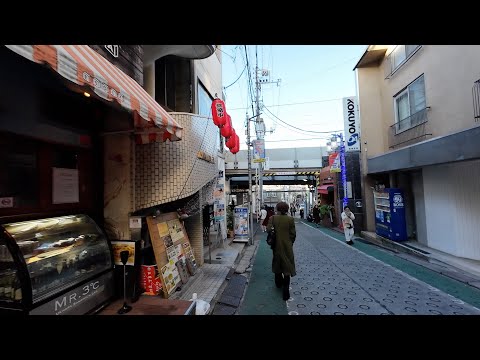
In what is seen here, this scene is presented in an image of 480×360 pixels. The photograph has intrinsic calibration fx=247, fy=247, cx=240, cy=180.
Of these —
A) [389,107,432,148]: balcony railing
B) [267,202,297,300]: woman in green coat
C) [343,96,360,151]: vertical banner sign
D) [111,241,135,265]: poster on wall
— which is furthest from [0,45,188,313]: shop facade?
[343,96,360,151]: vertical banner sign

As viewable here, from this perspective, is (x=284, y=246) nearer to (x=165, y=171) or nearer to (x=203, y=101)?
(x=165, y=171)

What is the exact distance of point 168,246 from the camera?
6.31 m

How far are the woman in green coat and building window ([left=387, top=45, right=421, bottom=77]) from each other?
1115 centimetres

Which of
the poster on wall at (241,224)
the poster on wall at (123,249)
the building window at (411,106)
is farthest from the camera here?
the poster on wall at (241,224)

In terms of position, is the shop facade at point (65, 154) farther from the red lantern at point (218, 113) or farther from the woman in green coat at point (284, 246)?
the woman in green coat at point (284, 246)

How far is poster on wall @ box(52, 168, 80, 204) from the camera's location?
434 centimetres

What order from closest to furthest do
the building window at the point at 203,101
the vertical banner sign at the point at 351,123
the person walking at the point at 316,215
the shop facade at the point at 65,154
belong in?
the shop facade at the point at 65,154
the building window at the point at 203,101
the vertical banner sign at the point at 351,123
the person walking at the point at 316,215

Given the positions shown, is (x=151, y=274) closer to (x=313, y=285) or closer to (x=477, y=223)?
(x=313, y=285)

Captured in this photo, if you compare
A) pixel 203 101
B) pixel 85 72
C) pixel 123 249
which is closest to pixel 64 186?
pixel 123 249

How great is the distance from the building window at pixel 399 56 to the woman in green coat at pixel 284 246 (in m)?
11.2

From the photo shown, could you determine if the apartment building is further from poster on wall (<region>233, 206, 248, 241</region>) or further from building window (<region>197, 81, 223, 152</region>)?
building window (<region>197, 81, 223, 152</region>)

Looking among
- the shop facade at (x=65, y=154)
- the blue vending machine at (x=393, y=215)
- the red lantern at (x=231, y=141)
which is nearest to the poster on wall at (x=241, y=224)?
the red lantern at (x=231, y=141)

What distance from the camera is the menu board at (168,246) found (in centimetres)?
577
